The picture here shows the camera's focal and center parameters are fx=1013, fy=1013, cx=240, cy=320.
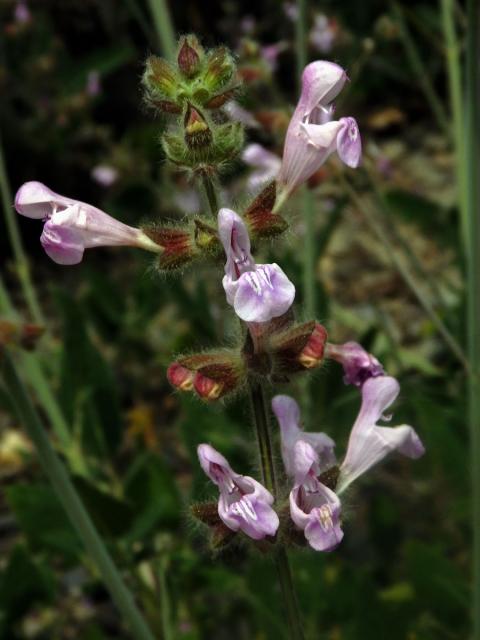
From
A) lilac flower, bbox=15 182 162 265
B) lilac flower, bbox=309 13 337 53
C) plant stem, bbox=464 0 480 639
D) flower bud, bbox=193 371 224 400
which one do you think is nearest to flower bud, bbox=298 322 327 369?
flower bud, bbox=193 371 224 400

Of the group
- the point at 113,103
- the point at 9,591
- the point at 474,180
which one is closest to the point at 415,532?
the point at 9,591

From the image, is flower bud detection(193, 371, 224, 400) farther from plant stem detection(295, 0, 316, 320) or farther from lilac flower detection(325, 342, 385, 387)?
plant stem detection(295, 0, 316, 320)

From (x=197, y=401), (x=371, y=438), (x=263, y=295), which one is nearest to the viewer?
(x=263, y=295)

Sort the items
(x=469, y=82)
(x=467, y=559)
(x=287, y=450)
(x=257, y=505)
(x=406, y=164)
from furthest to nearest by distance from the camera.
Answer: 1. (x=406, y=164)
2. (x=467, y=559)
3. (x=469, y=82)
4. (x=287, y=450)
5. (x=257, y=505)

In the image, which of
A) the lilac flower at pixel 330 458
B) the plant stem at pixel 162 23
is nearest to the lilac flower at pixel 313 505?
the lilac flower at pixel 330 458

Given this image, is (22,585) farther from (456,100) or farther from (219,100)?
(456,100)

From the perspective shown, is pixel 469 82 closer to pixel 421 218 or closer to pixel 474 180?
pixel 474 180

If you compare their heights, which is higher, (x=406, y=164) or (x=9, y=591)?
(x=9, y=591)

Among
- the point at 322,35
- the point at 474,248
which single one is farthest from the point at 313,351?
the point at 322,35
